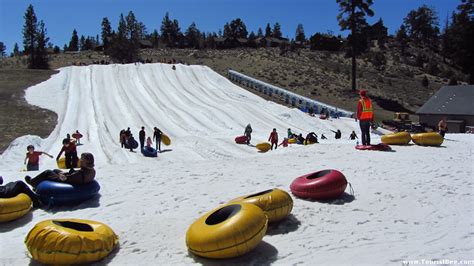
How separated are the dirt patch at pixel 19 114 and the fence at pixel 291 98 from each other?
20.1 metres

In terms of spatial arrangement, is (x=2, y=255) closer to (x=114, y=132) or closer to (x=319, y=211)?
(x=319, y=211)

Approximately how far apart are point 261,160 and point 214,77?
32.7 metres

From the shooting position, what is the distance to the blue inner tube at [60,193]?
884 centimetres

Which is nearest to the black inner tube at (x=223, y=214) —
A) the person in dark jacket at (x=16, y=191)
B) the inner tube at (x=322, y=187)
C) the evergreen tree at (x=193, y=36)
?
the inner tube at (x=322, y=187)

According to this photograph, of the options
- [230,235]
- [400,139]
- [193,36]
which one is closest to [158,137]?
[400,139]

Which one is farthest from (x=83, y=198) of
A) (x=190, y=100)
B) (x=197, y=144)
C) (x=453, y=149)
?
(x=190, y=100)

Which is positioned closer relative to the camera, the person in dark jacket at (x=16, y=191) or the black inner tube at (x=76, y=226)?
the black inner tube at (x=76, y=226)

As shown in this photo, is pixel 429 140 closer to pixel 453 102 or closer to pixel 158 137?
pixel 158 137

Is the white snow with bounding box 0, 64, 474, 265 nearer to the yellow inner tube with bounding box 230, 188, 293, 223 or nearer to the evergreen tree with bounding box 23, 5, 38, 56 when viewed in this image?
the yellow inner tube with bounding box 230, 188, 293, 223

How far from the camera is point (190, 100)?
36.5m

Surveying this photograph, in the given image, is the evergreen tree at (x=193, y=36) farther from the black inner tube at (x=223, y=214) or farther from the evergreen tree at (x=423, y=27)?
the black inner tube at (x=223, y=214)

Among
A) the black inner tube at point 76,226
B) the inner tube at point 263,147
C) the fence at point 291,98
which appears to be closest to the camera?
the black inner tube at point 76,226

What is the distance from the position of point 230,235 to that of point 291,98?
111 feet

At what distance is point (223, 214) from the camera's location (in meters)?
6.93
